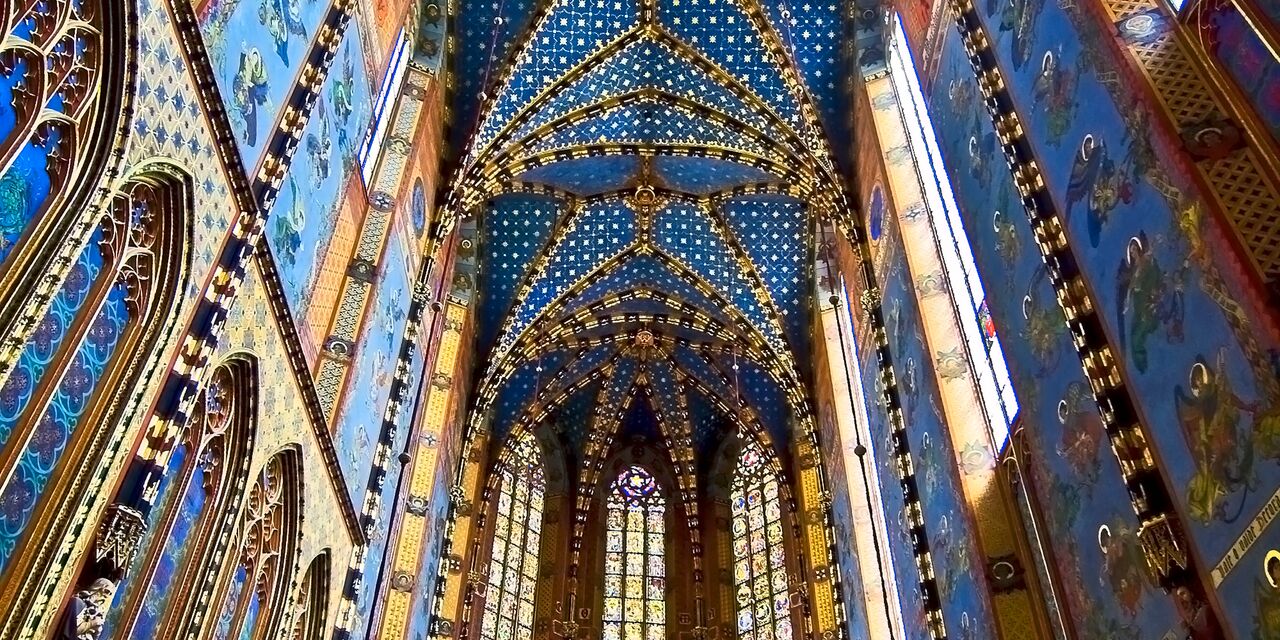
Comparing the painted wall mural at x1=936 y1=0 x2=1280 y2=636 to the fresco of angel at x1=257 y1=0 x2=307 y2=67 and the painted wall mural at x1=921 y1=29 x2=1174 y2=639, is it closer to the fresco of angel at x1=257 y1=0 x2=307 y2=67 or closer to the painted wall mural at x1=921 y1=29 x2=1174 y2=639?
the painted wall mural at x1=921 y1=29 x2=1174 y2=639

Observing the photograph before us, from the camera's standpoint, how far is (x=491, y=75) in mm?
14555

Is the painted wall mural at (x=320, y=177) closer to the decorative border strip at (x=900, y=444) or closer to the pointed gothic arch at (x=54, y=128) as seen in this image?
the pointed gothic arch at (x=54, y=128)

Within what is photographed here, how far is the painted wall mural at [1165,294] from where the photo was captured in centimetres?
503

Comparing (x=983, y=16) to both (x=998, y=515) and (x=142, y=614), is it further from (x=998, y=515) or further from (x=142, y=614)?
(x=142, y=614)

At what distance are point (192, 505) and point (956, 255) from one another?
312 inches

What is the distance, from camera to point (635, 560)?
21172mm

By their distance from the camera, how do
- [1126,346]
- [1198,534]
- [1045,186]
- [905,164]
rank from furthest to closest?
[905,164]
[1045,186]
[1126,346]
[1198,534]

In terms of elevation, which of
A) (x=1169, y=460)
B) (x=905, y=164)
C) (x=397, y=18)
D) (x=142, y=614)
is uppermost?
(x=397, y=18)

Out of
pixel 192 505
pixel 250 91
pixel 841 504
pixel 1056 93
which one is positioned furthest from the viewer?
pixel 841 504

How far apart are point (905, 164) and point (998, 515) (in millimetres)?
4821

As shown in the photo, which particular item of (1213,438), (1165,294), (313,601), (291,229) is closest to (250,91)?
(291,229)

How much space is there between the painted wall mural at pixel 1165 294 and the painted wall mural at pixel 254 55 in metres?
6.13

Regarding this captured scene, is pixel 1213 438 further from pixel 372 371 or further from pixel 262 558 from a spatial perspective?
pixel 372 371

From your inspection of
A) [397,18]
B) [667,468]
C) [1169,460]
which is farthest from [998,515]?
[667,468]
